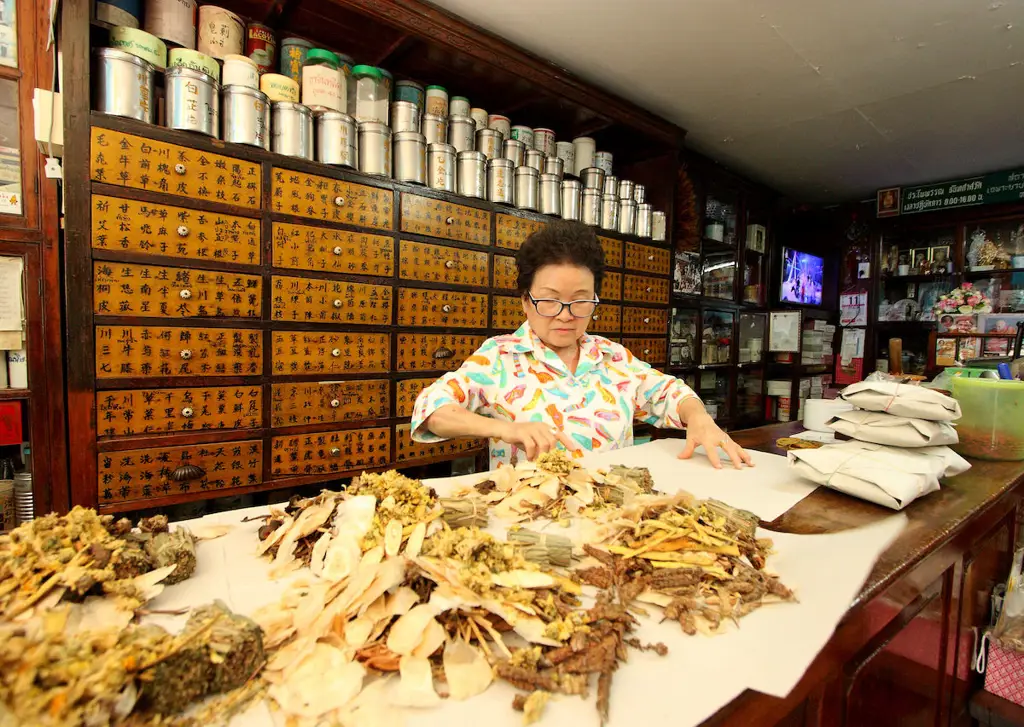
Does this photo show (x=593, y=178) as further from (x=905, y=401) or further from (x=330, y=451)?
(x=905, y=401)

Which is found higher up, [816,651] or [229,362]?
[229,362]

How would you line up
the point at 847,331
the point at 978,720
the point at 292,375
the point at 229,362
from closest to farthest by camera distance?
the point at 978,720 < the point at 229,362 < the point at 292,375 < the point at 847,331

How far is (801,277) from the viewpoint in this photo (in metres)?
5.79

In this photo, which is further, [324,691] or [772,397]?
[772,397]

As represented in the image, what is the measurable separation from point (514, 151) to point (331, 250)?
4.32 ft

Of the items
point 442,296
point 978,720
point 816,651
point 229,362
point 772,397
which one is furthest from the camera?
point 772,397

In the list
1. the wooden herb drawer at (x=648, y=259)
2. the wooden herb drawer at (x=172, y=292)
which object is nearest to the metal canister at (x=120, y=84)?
the wooden herb drawer at (x=172, y=292)

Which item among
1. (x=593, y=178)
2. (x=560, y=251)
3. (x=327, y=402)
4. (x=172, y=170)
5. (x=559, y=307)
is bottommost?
(x=327, y=402)

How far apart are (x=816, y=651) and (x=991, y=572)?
5.14ft

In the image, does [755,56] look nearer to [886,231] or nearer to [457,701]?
[457,701]

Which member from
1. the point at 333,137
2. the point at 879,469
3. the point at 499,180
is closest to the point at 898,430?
the point at 879,469

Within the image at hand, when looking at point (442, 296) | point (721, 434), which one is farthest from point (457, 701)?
point (442, 296)

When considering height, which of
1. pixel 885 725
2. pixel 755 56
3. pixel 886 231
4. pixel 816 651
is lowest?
pixel 885 725

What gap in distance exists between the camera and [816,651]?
562 millimetres
